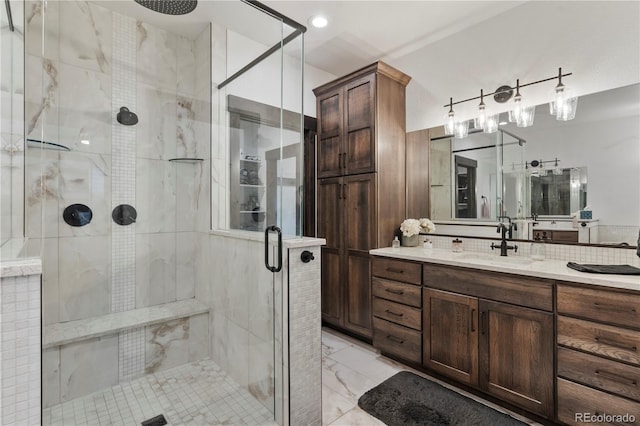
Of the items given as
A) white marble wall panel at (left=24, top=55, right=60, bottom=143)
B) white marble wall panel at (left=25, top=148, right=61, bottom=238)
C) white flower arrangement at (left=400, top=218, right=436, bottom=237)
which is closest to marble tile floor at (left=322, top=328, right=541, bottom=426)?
white flower arrangement at (left=400, top=218, right=436, bottom=237)

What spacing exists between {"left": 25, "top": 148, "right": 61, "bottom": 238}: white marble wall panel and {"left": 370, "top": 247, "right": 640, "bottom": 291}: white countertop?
7.56 feet

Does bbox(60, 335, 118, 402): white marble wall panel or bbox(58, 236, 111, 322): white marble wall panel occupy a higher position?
bbox(58, 236, 111, 322): white marble wall panel

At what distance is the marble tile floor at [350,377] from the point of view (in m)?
1.83

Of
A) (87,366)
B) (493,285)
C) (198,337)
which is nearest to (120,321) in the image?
(87,366)

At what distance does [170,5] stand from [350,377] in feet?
10.2

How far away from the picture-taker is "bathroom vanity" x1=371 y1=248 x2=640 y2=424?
1503mm

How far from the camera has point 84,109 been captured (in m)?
2.14

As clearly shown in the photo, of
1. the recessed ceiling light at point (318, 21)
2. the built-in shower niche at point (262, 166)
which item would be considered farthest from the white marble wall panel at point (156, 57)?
the recessed ceiling light at point (318, 21)

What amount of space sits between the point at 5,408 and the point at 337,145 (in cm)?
275

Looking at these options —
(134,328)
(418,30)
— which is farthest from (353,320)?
(418,30)

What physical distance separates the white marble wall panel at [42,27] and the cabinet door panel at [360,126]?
2.26m

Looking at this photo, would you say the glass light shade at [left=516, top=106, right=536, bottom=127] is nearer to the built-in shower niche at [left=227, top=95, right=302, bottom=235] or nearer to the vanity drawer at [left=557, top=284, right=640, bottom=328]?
the vanity drawer at [left=557, top=284, right=640, bottom=328]

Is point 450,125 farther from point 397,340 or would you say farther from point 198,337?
point 198,337

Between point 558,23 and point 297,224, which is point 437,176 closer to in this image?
point 558,23
